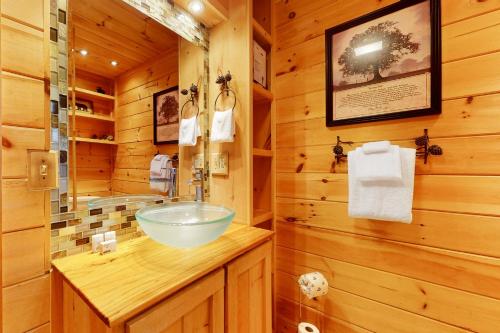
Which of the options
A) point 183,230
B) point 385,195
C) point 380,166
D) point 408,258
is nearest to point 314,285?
point 408,258

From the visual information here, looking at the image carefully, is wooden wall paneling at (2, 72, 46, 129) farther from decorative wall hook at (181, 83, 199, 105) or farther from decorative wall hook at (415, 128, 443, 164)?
decorative wall hook at (415, 128, 443, 164)

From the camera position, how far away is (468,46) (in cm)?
90

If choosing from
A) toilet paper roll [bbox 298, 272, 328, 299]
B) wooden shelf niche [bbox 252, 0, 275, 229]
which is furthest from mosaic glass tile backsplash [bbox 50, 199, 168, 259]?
toilet paper roll [bbox 298, 272, 328, 299]

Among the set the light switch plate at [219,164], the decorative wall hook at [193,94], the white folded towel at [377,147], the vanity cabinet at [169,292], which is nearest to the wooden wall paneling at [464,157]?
the white folded towel at [377,147]

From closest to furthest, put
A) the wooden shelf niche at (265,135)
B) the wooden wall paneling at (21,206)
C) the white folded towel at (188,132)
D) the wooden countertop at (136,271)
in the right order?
the wooden countertop at (136,271), the wooden wall paneling at (21,206), the white folded towel at (188,132), the wooden shelf niche at (265,135)

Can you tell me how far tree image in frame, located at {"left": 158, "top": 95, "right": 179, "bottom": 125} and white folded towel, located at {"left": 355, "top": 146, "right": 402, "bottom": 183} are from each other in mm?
1009

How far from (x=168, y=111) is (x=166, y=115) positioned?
26 mm

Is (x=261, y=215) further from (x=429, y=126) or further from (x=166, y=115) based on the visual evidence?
(x=429, y=126)

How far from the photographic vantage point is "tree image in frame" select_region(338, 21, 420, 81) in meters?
1.03

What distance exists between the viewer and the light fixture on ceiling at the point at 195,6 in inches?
44.6

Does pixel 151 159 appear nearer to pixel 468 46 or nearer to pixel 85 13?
pixel 85 13

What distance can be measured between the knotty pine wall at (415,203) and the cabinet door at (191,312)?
0.76 meters

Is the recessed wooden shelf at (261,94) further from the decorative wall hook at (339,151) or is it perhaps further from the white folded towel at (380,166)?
the white folded towel at (380,166)

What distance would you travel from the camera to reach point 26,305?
25.8 inches
